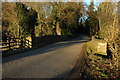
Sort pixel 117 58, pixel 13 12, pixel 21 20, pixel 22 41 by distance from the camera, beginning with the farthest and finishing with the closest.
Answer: pixel 21 20 < pixel 13 12 < pixel 22 41 < pixel 117 58

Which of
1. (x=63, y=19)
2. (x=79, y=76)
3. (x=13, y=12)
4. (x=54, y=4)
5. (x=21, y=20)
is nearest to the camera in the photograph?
(x=79, y=76)

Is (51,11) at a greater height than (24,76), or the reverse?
(51,11)

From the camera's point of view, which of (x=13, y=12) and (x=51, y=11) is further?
(x=51, y=11)

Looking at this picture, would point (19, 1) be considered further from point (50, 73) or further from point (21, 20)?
point (50, 73)

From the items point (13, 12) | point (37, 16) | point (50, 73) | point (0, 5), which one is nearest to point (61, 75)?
point (50, 73)

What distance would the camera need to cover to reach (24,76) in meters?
4.51

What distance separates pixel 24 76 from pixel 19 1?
71.8 ft

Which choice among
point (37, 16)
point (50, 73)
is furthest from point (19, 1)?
point (50, 73)

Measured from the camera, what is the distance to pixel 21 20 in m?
23.0

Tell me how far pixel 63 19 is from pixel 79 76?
73.4ft

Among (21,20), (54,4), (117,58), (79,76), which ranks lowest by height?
(79,76)

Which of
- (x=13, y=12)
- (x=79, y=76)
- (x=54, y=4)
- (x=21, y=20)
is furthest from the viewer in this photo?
(x=54, y=4)

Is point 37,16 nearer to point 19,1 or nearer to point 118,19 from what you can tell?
point 19,1

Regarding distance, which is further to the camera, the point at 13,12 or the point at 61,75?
the point at 13,12
